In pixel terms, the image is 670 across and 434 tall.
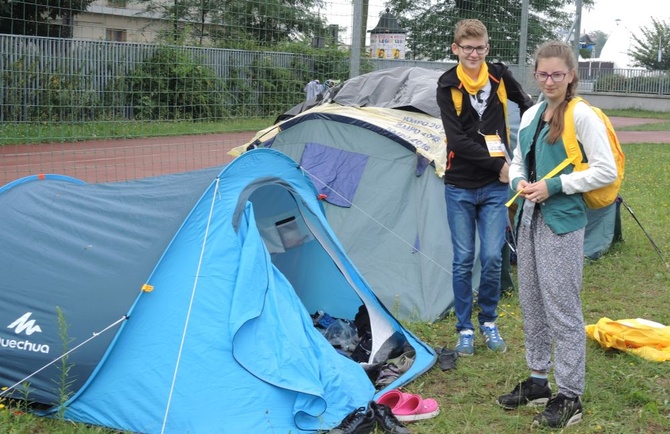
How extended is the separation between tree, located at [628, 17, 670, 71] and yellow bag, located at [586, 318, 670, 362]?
36636 mm

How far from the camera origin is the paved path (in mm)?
7625

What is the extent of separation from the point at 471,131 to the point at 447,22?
549 centimetres

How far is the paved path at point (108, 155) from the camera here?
7.62 meters

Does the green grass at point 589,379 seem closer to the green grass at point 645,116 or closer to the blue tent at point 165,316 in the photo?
the blue tent at point 165,316

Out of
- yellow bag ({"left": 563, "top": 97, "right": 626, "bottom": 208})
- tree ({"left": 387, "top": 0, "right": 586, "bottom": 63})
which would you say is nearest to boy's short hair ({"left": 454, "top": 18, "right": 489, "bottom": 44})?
yellow bag ({"left": 563, "top": 97, "right": 626, "bottom": 208})

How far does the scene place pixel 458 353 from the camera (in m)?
4.56

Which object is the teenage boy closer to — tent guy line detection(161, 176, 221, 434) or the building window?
tent guy line detection(161, 176, 221, 434)

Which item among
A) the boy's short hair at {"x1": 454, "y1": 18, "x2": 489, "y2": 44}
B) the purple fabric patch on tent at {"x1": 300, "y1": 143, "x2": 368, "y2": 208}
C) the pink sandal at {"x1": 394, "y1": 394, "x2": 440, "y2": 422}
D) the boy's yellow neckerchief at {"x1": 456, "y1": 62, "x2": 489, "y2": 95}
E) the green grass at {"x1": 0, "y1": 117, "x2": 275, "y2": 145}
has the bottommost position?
the pink sandal at {"x1": 394, "y1": 394, "x2": 440, "y2": 422}

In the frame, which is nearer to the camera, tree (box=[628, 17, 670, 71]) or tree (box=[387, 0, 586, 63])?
tree (box=[387, 0, 586, 63])

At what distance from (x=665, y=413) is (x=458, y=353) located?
45.9 inches

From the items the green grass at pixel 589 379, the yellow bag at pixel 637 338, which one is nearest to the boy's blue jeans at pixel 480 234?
the green grass at pixel 589 379

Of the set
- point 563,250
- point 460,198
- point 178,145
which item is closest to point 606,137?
point 563,250

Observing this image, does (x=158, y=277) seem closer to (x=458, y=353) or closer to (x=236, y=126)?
(x=458, y=353)

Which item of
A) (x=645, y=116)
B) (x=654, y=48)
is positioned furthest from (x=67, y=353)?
(x=654, y=48)
